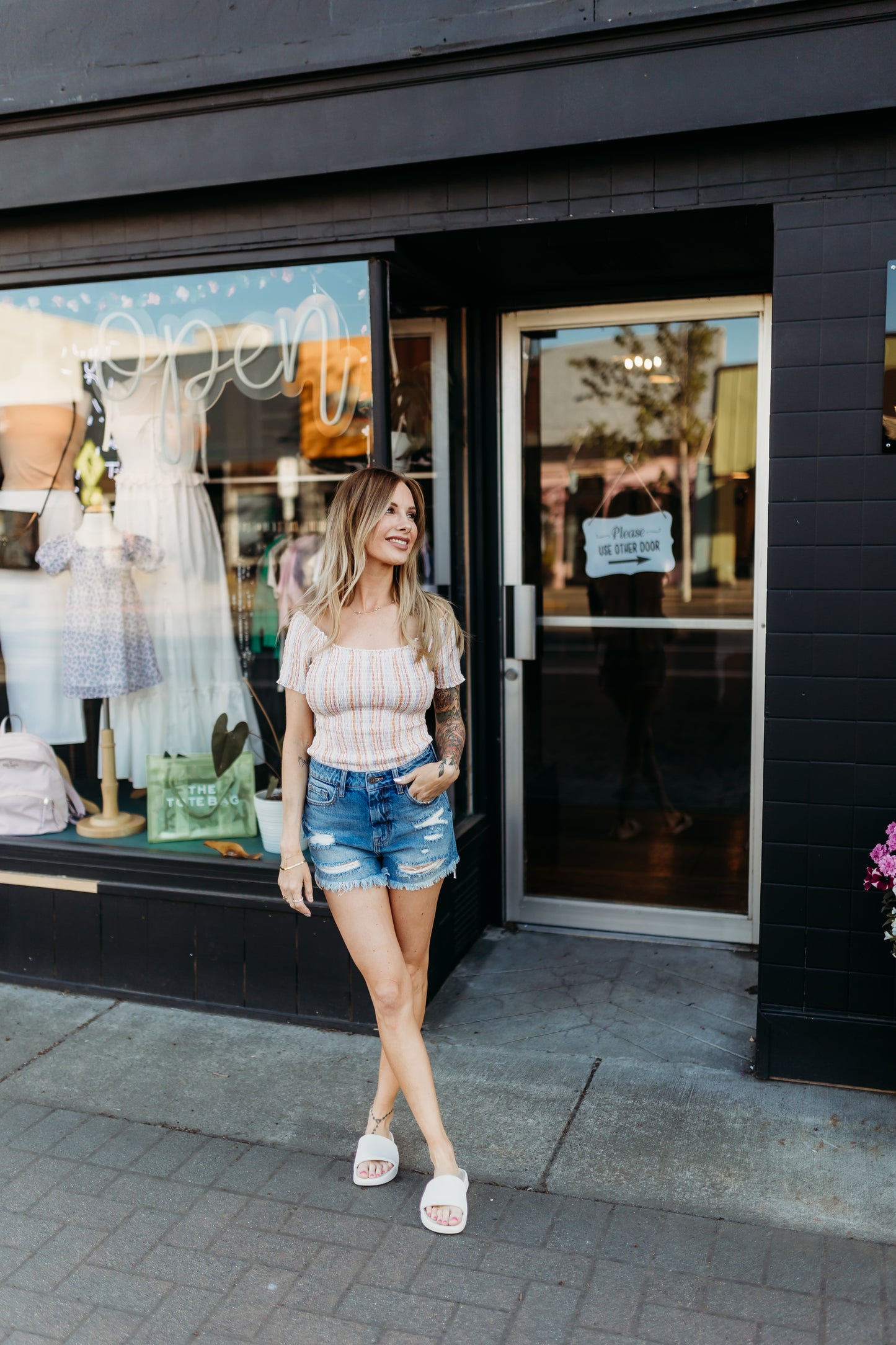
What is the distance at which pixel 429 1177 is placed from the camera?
3115 millimetres

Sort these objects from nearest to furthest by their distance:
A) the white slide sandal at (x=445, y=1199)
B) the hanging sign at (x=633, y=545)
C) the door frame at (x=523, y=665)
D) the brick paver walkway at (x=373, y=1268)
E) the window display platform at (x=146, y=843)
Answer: the brick paver walkway at (x=373, y=1268) → the white slide sandal at (x=445, y=1199) → the window display platform at (x=146, y=843) → the door frame at (x=523, y=665) → the hanging sign at (x=633, y=545)

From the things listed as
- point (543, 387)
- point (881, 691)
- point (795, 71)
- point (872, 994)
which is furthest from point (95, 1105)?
point (795, 71)

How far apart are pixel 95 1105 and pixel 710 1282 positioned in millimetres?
1974

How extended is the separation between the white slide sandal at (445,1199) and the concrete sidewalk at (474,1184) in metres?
0.03

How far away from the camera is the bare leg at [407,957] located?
9.70 ft

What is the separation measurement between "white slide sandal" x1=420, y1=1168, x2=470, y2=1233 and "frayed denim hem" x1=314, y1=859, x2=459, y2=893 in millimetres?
753

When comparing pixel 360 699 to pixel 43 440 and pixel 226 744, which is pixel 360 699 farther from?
pixel 43 440

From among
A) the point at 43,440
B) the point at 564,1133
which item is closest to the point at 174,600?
the point at 43,440

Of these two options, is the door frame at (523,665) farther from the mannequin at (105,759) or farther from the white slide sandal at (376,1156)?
the white slide sandal at (376,1156)

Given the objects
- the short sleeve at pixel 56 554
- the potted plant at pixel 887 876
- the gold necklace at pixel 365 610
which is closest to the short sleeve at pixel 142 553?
the short sleeve at pixel 56 554

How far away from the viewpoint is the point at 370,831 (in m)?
2.88

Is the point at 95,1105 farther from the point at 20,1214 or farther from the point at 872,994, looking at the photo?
the point at 872,994

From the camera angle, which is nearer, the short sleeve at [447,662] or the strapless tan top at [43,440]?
the short sleeve at [447,662]

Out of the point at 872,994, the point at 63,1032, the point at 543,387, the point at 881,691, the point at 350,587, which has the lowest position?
the point at 63,1032
